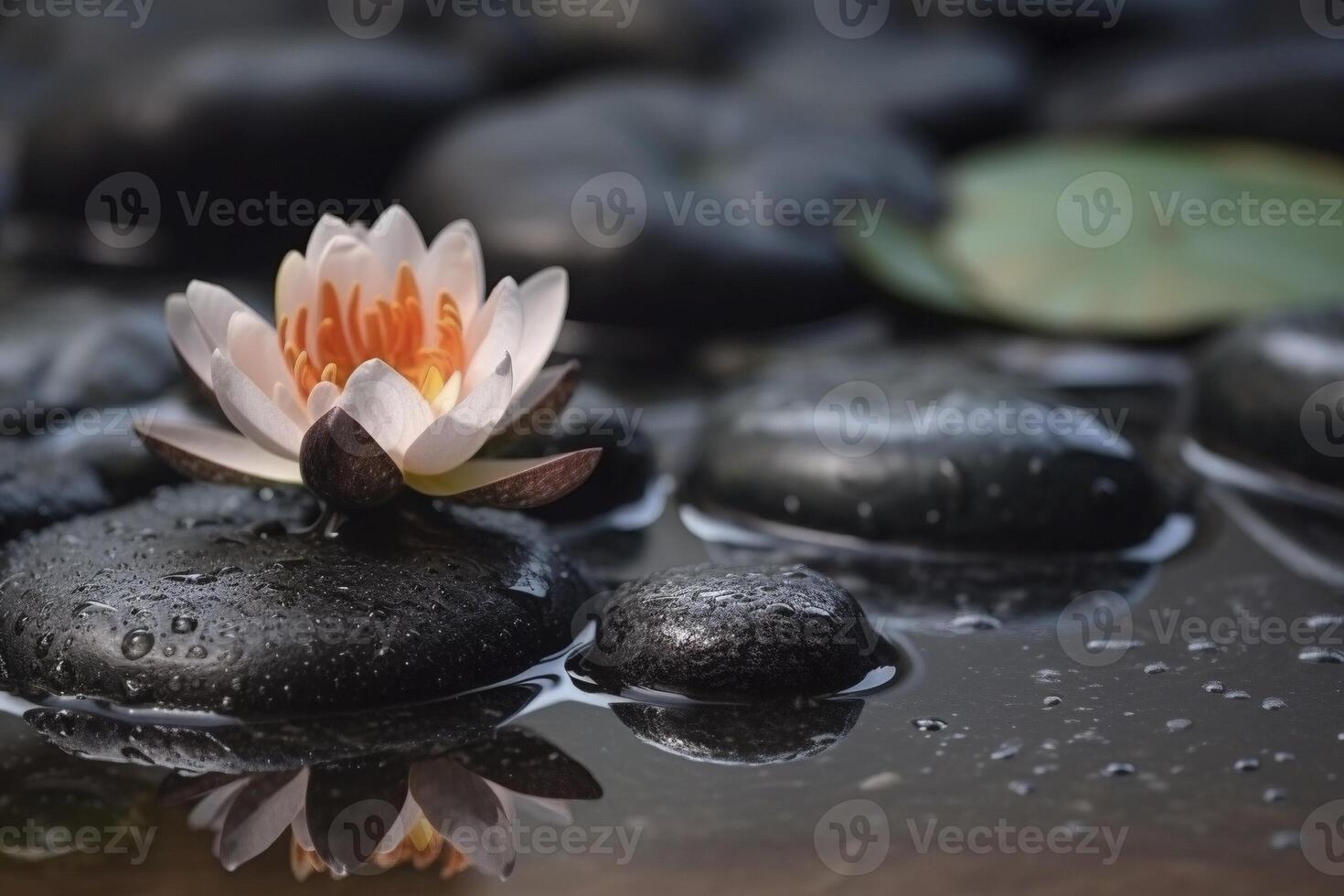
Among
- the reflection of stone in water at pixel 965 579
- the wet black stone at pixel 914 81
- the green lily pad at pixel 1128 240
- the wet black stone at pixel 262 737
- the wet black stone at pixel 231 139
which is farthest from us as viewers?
the wet black stone at pixel 914 81

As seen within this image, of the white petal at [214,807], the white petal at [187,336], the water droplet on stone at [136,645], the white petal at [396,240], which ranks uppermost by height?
the white petal at [396,240]

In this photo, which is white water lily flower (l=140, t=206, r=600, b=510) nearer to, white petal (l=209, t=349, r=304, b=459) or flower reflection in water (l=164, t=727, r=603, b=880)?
white petal (l=209, t=349, r=304, b=459)

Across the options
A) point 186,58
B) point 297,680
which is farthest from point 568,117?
point 297,680

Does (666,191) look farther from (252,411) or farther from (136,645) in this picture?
(136,645)

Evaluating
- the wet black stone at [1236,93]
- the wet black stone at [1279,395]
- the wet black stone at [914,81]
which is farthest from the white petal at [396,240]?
the wet black stone at [1236,93]

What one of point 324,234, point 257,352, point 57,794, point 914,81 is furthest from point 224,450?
point 914,81

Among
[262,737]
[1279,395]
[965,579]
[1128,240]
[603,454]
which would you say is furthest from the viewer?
[1128,240]

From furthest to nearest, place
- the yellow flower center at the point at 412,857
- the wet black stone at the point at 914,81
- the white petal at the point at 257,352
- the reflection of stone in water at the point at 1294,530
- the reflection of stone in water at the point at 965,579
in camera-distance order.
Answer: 1. the wet black stone at the point at 914,81
2. the reflection of stone in water at the point at 1294,530
3. the reflection of stone in water at the point at 965,579
4. the white petal at the point at 257,352
5. the yellow flower center at the point at 412,857

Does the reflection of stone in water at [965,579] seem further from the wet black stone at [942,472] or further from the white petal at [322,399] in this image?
the white petal at [322,399]
